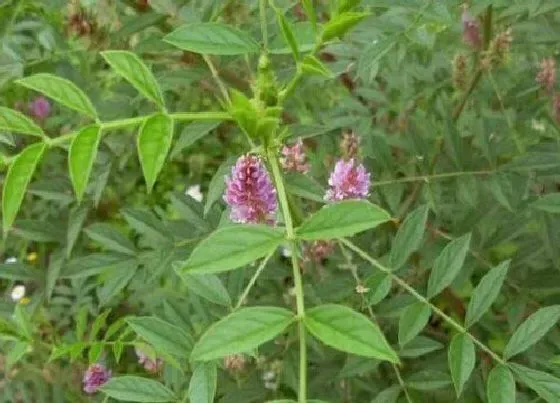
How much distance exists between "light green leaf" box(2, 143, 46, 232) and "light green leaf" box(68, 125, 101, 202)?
4 cm

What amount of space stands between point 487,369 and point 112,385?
22.3 inches

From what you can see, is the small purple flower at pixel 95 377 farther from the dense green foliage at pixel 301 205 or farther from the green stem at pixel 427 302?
the green stem at pixel 427 302

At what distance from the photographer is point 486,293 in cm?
104

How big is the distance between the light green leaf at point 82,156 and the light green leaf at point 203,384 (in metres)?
0.19

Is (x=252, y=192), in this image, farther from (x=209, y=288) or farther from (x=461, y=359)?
(x=461, y=359)

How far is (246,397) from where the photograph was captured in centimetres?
127

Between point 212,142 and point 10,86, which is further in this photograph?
point 212,142

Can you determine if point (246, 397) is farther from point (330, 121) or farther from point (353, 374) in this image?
point (330, 121)

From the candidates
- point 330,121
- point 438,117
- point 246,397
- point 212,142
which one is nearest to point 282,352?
point 246,397

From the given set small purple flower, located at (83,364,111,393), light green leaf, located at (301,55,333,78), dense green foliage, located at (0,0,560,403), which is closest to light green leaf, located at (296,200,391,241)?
dense green foliage, located at (0,0,560,403)

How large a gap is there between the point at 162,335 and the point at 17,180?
0.82 ft

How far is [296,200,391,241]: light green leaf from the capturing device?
2.63 feet

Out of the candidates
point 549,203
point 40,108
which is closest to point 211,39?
point 549,203

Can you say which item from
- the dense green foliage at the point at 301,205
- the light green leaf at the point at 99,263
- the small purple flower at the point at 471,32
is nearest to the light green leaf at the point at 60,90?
the dense green foliage at the point at 301,205
